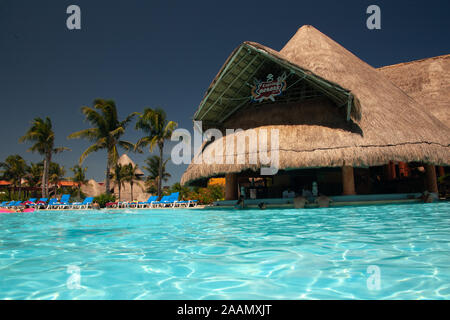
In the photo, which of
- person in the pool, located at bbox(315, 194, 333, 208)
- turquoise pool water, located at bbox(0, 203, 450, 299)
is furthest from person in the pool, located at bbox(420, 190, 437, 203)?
turquoise pool water, located at bbox(0, 203, 450, 299)

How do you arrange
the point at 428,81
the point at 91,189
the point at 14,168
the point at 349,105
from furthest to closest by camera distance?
the point at 91,189 < the point at 14,168 < the point at 428,81 < the point at 349,105

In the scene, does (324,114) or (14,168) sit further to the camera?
(14,168)

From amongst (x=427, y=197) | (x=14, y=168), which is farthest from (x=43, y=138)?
(x=427, y=197)

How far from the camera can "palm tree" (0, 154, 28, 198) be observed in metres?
40.8

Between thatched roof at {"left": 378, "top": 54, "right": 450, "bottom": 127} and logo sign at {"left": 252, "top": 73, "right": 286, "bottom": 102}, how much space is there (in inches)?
350

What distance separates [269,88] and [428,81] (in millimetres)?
10832

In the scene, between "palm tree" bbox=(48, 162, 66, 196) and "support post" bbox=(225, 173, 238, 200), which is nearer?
"support post" bbox=(225, 173, 238, 200)

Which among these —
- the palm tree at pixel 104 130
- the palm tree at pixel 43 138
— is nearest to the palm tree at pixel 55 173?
the palm tree at pixel 43 138

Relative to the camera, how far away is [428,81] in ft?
57.1

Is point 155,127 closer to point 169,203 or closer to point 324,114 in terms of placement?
point 169,203

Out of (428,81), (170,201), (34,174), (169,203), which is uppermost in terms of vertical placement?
(428,81)

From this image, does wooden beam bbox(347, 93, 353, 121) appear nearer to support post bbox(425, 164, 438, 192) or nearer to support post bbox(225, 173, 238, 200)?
support post bbox(425, 164, 438, 192)
